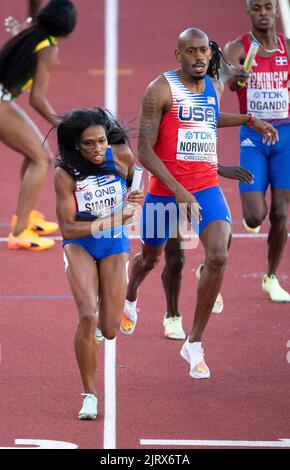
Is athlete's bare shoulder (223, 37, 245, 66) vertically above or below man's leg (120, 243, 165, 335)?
above

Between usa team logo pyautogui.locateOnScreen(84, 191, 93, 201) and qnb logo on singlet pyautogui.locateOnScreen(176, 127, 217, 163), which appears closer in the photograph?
usa team logo pyautogui.locateOnScreen(84, 191, 93, 201)

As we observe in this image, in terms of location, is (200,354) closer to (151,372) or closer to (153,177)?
(151,372)

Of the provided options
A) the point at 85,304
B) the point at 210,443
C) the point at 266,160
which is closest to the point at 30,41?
the point at 266,160

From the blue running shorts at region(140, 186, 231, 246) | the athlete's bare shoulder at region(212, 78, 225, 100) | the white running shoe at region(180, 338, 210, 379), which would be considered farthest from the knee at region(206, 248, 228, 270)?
the athlete's bare shoulder at region(212, 78, 225, 100)

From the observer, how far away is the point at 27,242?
12.5 metres

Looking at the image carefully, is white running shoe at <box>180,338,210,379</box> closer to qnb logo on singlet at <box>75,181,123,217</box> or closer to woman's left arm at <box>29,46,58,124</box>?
qnb logo on singlet at <box>75,181,123,217</box>

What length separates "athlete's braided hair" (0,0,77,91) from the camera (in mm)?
12070

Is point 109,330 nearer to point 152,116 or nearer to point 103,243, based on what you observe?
point 103,243

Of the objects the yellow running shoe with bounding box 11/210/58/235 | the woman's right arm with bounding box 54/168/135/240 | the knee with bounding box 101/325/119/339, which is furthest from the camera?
the yellow running shoe with bounding box 11/210/58/235

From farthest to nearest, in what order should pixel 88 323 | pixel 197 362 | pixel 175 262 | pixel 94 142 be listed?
1. pixel 175 262
2. pixel 197 362
3. pixel 94 142
4. pixel 88 323

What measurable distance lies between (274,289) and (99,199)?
118 inches

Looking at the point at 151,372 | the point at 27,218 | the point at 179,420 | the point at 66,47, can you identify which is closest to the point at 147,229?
the point at 151,372

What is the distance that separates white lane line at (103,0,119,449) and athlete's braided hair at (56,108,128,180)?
1.57 meters

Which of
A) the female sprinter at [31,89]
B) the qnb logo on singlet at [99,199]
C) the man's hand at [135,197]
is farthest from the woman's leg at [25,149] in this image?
the man's hand at [135,197]
